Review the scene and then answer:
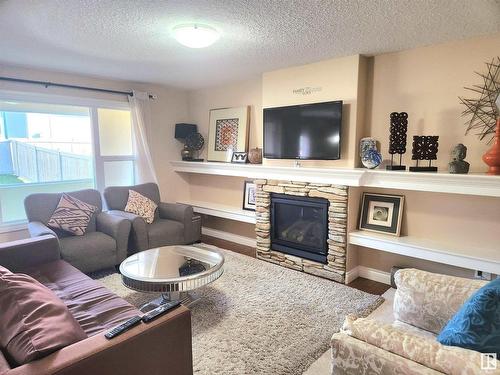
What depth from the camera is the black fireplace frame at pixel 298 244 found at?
3.39 meters

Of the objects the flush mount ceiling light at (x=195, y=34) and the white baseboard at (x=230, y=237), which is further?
the white baseboard at (x=230, y=237)

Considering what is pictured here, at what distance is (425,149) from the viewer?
107 inches

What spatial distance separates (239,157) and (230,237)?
4.14ft

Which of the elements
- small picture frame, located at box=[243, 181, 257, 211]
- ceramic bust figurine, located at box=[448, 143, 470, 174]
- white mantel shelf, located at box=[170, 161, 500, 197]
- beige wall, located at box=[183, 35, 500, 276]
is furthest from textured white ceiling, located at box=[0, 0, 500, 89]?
small picture frame, located at box=[243, 181, 257, 211]

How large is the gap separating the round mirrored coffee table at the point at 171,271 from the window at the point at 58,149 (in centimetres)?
193

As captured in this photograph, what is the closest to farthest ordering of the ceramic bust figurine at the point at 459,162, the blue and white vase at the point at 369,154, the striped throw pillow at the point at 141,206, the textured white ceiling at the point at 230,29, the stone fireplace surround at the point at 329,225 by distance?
1. the textured white ceiling at the point at 230,29
2. the ceramic bust figurine at the point at 459,162
3. the blue and white vase at the point at 369,154
4. the stone fireplace surround at the point at 329,225
5. the striped throw pillow at the point at 141,206

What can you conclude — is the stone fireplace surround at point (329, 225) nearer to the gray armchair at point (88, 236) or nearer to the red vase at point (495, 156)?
the red vase at point (495, 156)

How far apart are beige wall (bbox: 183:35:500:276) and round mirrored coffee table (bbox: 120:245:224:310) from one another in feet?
5.13

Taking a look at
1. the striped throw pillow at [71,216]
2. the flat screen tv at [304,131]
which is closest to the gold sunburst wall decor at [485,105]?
the flat screen tv at [304,131]

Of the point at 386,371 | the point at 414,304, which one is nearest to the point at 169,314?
the point at 386,371

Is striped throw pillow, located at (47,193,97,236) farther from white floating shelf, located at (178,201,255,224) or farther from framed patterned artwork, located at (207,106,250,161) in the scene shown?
framed patterned artwork, located at (207,106,250,161)

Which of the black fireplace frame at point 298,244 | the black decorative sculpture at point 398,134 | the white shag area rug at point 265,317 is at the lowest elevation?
the white shag area rug at point 265,317

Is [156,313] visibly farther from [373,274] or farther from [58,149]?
[58,149]

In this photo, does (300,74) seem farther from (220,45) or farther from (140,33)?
(140,33)
